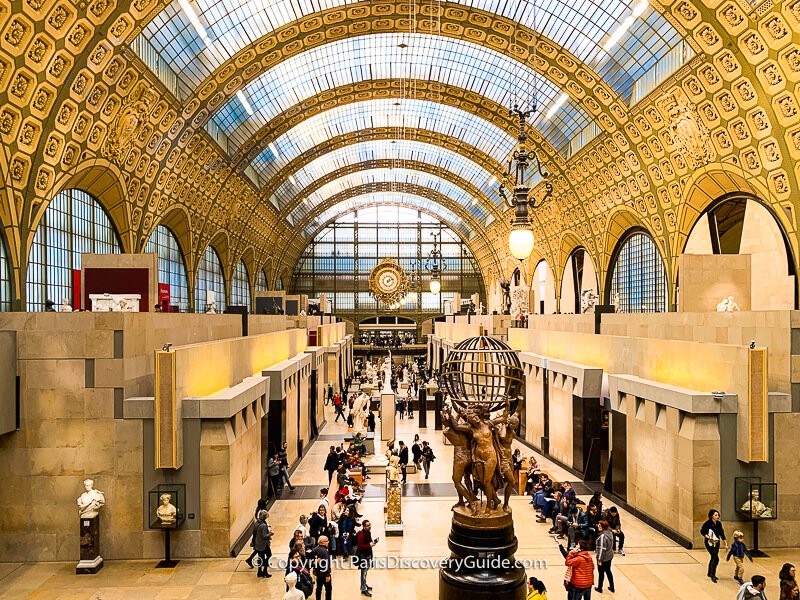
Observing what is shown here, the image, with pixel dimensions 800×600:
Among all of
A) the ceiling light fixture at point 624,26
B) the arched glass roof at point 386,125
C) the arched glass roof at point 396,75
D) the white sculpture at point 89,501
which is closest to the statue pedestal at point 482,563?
the white sculpture at point 89,501

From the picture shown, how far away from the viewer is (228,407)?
1124 cm

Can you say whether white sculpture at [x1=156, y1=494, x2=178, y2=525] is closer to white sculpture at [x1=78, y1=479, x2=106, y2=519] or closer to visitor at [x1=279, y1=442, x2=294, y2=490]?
white sculpture at [x1=78, y1=479, x2=106, y2=519]

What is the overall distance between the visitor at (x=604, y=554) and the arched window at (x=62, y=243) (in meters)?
16.5

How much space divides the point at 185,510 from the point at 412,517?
17.1ft

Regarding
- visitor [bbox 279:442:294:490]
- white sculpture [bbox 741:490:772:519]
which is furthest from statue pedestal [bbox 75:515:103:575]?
white sculpture [bbox 741:490:772:519]

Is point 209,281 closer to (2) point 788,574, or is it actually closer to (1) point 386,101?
(1) point 386,101

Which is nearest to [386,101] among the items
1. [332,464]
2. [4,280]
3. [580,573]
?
[4,280]

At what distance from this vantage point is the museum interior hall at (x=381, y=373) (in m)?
10.6

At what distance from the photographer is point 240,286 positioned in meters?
46.5

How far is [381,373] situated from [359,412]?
841cm

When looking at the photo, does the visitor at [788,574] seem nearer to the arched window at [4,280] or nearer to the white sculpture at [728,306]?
the white sculpture at [728,306]

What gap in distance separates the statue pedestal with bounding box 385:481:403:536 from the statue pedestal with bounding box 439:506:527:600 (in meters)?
5.59

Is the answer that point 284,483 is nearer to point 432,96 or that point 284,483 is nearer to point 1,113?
point 1,113

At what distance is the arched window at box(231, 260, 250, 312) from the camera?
1747 inches
